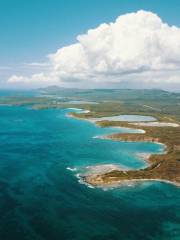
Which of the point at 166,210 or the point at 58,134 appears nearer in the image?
the point at 166,210

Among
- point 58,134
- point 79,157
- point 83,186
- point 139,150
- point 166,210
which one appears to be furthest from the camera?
point 58,134

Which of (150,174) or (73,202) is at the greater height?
(150,174)

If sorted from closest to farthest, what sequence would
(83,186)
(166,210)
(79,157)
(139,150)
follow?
(166,210)
(83,186)
(79,157)
(139,150)

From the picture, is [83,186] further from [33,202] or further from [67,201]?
[33,202]

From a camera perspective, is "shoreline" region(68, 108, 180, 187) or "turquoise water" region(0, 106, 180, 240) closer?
"turquoise water" region(0, 106, 180, 240)

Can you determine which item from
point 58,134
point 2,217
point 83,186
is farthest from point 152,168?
point 58,134

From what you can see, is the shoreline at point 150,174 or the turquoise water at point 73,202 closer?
the turquoise water at point 73,202

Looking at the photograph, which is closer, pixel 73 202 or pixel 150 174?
pixel 73 202
